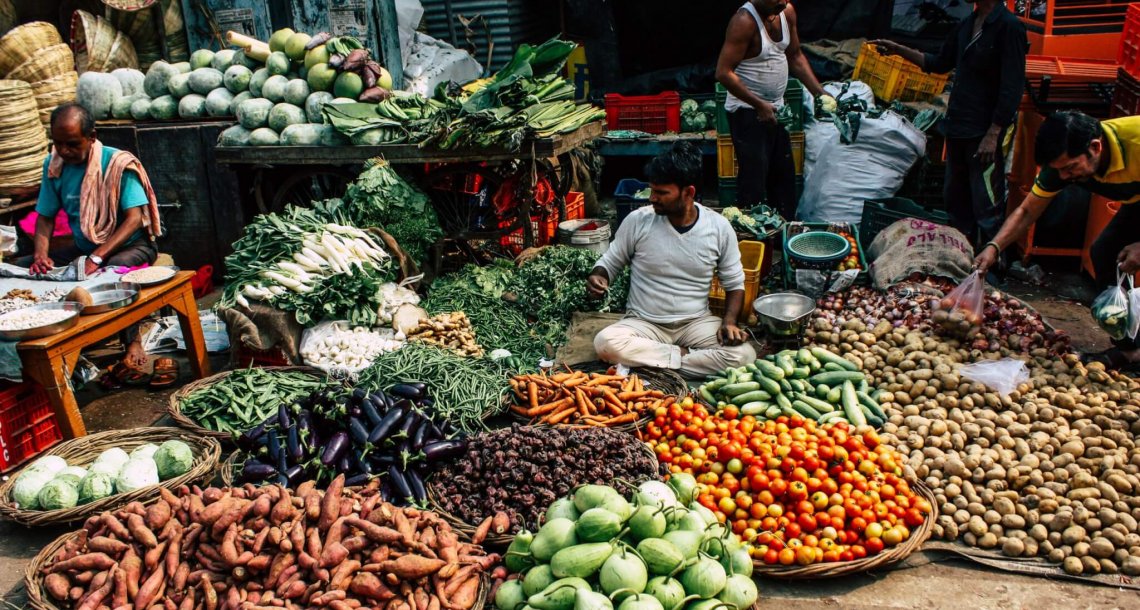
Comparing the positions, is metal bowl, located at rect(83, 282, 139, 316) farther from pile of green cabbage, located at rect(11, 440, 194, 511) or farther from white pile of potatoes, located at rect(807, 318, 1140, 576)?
white pile of potatoes, located at rect(807, 318, 1140, 576)

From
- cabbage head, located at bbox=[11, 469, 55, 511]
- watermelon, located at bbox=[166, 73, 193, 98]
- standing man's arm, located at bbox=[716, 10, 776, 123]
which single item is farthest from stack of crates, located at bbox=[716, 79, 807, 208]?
cabbage head, located at bbox=[11, 469, 55, 511]

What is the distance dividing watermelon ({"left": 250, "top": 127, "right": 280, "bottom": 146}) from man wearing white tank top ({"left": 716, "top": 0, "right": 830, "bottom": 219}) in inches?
158

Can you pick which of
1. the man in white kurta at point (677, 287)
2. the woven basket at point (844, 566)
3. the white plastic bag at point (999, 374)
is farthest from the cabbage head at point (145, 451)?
the white plastic bag at point (999, 374)

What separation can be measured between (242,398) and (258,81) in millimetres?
4215

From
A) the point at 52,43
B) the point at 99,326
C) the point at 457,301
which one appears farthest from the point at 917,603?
the point at 52,43

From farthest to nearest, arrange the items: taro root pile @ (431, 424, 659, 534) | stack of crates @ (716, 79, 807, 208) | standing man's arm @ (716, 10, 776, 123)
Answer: stack of crates @ (716, 79, 807, 208) → standing man's arm @ (716, 10, 776, 123) → taro root pile @ (431, 424, 659, 534)

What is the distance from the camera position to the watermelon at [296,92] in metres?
7.51

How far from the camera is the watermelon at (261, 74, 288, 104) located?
754cm

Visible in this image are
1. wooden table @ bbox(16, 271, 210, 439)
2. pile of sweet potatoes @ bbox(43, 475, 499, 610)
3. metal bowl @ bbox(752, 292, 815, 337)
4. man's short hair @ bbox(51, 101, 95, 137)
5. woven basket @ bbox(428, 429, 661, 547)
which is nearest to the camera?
pile of sweet potatoes @ bbox(43, 475, 499, 610)

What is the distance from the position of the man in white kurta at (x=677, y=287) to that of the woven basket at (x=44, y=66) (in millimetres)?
7214

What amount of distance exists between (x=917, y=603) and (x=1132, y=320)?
7.93 feet

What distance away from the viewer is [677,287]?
16.3ft

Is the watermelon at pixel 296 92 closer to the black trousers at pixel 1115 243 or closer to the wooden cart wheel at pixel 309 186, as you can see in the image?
the wooden cart wheel at pixel 309 186

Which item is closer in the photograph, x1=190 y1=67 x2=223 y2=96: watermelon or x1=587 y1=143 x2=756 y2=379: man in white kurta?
x1=587 y1=143 x2=756 y2=379: man in white kurta
